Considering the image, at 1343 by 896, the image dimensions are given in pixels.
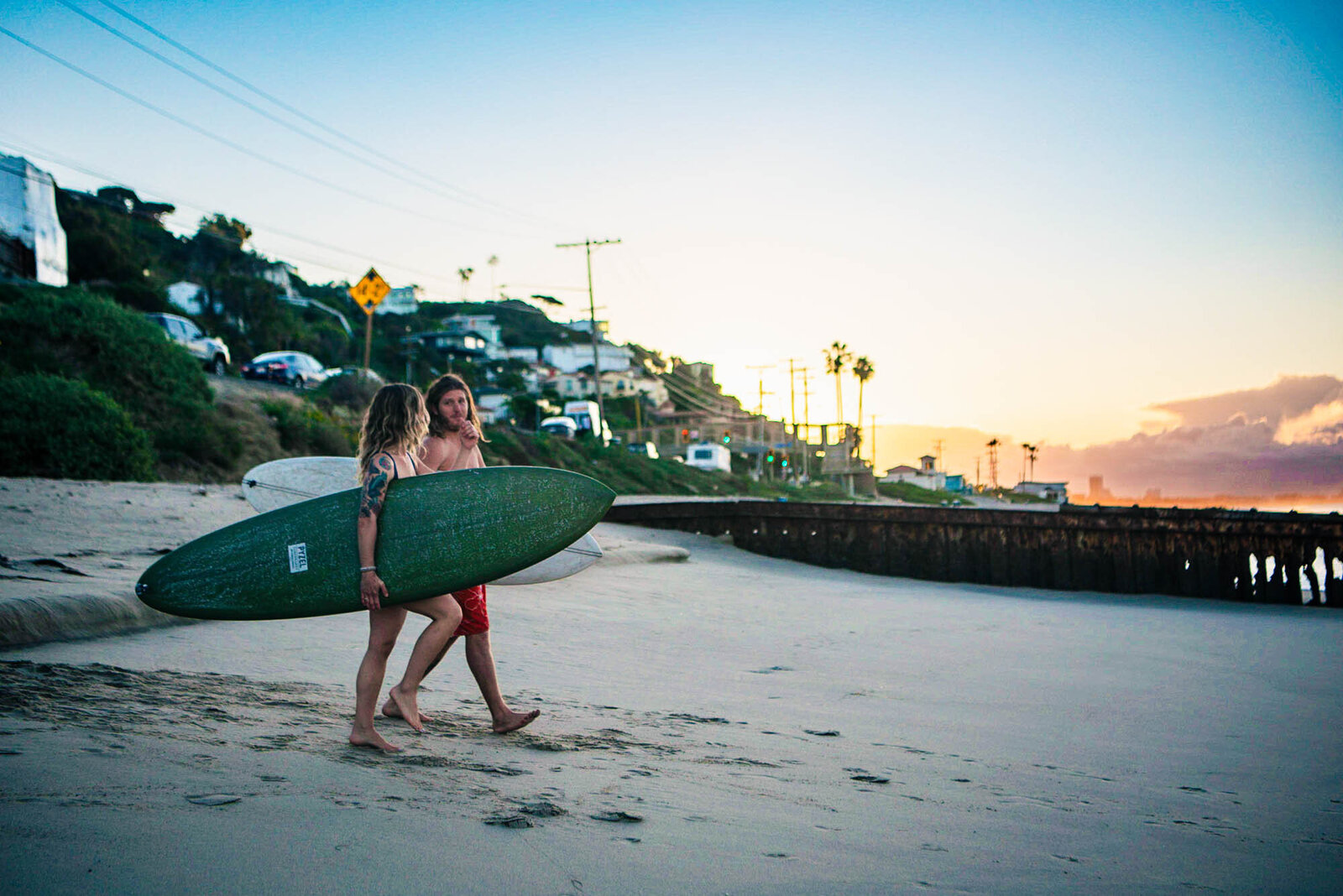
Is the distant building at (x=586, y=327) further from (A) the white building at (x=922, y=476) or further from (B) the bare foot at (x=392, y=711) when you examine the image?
(B) the bare foot at (x=392, y=711)

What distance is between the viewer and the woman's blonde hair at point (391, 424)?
11.8 feet

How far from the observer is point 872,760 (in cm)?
389

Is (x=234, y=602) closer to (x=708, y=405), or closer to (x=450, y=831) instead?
(x=450, y=831)

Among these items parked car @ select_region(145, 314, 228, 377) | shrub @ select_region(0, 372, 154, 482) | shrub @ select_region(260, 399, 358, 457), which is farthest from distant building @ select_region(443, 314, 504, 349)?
shrub @ select_region(0, 372, 154, 482)

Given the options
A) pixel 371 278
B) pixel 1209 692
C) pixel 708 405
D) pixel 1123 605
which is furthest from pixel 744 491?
pixel 708 405

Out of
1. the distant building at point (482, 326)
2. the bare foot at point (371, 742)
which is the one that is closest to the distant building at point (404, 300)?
the distant building at point (482, 326)

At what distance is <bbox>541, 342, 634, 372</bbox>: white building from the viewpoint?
347 ft

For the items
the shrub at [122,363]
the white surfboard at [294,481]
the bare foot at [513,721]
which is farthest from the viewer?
the shrub at [122,363]

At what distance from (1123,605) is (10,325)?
1840 centimetres

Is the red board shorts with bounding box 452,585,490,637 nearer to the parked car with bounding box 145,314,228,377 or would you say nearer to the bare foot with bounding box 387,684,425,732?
the bare foot with bounding box 387,684,425,732

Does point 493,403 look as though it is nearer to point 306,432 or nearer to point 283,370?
point 283,370

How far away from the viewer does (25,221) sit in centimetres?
2789

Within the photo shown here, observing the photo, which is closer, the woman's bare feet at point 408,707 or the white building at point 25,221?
the woman's bare feet at point 408,707

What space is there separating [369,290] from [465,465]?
17.6 metres
